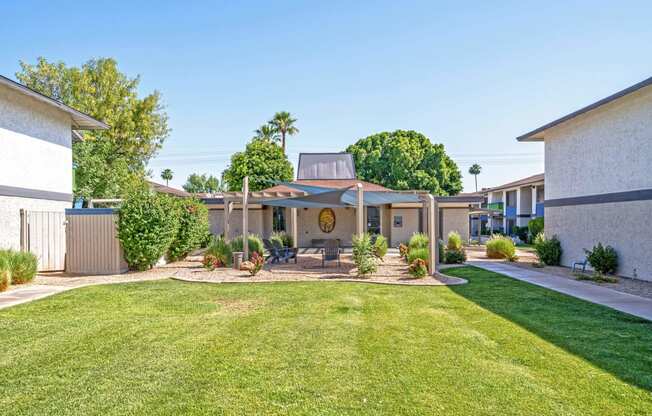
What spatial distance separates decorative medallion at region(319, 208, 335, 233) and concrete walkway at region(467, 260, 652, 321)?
10.9m

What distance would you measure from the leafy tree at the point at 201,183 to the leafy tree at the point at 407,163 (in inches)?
2028

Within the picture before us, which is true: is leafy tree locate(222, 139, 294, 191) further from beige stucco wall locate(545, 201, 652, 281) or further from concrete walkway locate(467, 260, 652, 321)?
beige stucco wall locate(545, 201, 652, 281)

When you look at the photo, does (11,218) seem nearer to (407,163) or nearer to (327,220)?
(327,220)

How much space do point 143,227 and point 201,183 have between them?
7314cm

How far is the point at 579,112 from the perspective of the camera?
42.4ft

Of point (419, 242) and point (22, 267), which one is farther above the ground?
point (419, 242)

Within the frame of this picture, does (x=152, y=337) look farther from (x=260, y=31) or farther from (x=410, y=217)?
(x=410, y=217)

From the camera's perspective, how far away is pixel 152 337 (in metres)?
5.79

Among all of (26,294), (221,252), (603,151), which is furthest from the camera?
(221,252)

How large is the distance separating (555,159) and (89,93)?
25941 mm

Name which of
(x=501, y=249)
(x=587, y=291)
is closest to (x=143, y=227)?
(x=587, y=291)

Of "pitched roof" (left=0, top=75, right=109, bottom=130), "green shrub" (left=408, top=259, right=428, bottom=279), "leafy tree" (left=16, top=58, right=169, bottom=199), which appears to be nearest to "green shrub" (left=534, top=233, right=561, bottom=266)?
"green shrub" (left=408, top=259, right=428, bottom=279)

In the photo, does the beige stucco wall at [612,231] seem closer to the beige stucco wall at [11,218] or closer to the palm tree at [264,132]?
the beige stucco wall at [11,218]

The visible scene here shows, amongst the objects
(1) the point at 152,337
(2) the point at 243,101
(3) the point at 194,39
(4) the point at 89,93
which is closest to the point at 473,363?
(1) the point at 152,337
